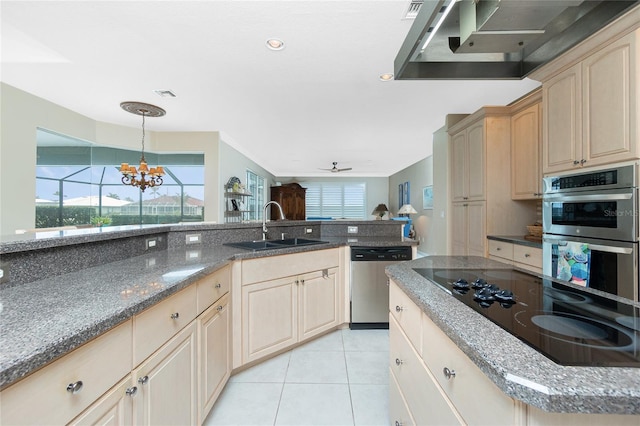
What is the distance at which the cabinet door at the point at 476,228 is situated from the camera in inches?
125

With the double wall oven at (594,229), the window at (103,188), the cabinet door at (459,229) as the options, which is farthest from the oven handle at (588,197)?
the window at (103,188)

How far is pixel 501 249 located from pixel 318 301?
6.34 ft

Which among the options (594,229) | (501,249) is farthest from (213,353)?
(501,249)

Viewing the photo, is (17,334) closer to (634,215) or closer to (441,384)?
(441,384)

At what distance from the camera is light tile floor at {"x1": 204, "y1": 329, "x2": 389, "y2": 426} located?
5.19 feet

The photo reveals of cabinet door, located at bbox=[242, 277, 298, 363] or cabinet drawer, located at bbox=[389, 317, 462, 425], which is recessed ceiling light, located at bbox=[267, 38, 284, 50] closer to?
cabinet door, located at bbox=[242, 277, 298, 363]

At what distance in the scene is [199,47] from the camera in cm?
233

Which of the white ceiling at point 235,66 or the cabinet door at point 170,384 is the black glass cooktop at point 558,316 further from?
the white ceiling at point 235,66

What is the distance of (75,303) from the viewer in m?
0.86

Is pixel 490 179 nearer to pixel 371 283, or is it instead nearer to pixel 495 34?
pixel 371 283

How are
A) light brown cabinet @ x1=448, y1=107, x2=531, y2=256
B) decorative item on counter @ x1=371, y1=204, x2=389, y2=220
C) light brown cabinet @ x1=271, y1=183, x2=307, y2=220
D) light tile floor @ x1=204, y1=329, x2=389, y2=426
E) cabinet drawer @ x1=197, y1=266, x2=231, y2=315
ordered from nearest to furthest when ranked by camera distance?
cabinet drawer @ x1=197, y1=266, x2=231, y2=315
light tile floor @ x1=204, y1=329, x2=389, y2=426
light brown cabinet @ x1=448, y1=107, x2=531, y2=256
light brown cabinet @ x1=271, y1=183, x2=307, y2=220
decorative item on counter @ x1=371, y1=204, x2=389, y2=220

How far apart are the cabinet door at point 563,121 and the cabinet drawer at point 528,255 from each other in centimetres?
69

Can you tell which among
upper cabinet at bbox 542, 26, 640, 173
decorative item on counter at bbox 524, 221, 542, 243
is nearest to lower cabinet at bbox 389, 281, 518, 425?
upper cabinet at bbox 542, 26, 640, 173

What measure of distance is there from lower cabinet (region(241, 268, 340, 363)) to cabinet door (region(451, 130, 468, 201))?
2194 mm
